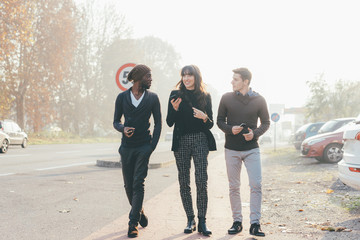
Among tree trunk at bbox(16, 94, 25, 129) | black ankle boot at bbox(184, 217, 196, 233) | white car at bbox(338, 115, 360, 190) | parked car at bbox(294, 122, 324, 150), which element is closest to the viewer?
black ankle boot at bbox(184, 217, 196, 233)

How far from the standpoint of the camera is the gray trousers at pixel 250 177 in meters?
4.48

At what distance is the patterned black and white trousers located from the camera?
4500 millimetres

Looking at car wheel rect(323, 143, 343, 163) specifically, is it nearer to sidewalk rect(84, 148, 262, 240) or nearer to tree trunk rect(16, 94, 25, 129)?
sidewalk rect(84, 148, 262, 240)

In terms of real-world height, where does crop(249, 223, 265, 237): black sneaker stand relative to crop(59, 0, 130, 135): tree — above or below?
below

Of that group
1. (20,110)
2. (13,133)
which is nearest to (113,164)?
(13,133)

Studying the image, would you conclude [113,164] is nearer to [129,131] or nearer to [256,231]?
[129,131]

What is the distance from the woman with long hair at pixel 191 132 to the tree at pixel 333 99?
3085 cm

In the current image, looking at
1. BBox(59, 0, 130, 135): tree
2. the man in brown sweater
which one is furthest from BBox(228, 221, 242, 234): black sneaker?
BBox(59, 0, 130, 135): tree

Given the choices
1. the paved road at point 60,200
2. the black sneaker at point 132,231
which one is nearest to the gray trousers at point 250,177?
the black sneaker at point 132,231

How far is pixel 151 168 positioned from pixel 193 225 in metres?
7.72

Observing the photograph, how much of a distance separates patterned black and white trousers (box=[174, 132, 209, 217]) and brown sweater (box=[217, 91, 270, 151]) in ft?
1.04

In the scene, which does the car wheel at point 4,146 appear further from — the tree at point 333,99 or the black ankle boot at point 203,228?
the tree at point 333,99

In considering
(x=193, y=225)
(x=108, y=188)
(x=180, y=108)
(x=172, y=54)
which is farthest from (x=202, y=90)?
(x=172, y=54)

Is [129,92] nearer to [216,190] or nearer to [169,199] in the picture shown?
[169,199]
